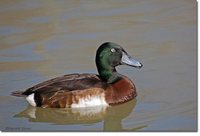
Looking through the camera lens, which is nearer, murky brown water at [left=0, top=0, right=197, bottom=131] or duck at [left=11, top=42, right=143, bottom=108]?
murky brown water at [left=0, top=0, right=197, bottom=131]

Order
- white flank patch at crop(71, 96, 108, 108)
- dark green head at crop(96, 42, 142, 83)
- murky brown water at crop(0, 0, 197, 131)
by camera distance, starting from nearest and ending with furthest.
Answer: murky brown water at crop(0, 0, 197, 131)
white flank patch at crop(71, 96, 108, 108)
dark green head at crop(96, 42, 142, 83)

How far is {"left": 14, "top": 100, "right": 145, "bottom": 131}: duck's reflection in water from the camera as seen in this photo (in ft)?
20.6

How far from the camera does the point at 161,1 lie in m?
9.84

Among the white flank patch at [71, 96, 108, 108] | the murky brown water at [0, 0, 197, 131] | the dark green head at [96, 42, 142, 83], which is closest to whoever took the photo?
the murky brown water at [0, 0, 197, 131]

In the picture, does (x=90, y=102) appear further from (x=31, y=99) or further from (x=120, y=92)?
(x=31, y=99)

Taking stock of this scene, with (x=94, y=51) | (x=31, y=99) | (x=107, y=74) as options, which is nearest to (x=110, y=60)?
(x=107, y=74)

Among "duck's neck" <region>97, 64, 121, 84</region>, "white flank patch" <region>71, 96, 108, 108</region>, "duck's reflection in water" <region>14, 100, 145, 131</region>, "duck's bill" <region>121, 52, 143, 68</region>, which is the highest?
"duck's bill" <region>121, 52, 143, 68</region>

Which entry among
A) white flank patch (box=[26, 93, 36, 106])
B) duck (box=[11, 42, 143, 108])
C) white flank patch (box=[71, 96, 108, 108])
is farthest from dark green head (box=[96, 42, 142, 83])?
white flank patch (box=[26, 93, 36, 106])

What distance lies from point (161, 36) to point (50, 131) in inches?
111

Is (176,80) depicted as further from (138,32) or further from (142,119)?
(138,32)

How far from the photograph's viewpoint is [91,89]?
6496mm

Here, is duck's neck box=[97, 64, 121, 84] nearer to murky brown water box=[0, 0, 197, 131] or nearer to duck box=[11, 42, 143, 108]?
duck box=[11, 42, 143, 108]

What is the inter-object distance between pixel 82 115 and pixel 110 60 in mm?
678

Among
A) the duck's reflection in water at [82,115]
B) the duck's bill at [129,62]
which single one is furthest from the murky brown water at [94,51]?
the duck's bill at [129,62]
